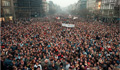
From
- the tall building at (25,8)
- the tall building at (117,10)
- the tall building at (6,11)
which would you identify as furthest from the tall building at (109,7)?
the tall building at (25,8)

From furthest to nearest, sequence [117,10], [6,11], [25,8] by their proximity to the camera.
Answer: [25,8] → [6,11] → [117,10]

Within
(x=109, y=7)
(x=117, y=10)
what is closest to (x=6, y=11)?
(x=109, y=7)

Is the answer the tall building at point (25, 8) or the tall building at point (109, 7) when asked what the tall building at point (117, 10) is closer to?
the tall building at point (109, 7)

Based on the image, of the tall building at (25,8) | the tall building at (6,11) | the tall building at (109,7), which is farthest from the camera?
the tall building at (25,8)

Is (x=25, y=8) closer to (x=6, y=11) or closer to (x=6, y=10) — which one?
(x=6, y=10)

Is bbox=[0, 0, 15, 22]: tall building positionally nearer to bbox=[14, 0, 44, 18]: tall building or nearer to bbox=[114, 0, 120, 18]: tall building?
bbox=[14, 0, 44, 18]: tall building

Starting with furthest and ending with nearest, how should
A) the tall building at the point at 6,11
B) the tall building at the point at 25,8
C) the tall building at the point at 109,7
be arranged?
the tall building at the point at 25,8, the tall building at the point at 109,7, the tall building at the point at 6,11

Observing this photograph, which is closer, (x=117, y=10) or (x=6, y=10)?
(x=117, y=10)

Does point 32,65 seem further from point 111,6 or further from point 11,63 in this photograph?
point 111,6

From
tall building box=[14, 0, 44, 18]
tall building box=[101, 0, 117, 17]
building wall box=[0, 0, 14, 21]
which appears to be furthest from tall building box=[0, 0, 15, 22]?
tall building box=[101, 0, 117, 17]

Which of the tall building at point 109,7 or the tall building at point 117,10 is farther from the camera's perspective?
the tall building at point 109,7

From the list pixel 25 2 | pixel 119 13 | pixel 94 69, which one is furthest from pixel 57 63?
pixel 25 2

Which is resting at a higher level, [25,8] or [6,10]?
[25,8]
